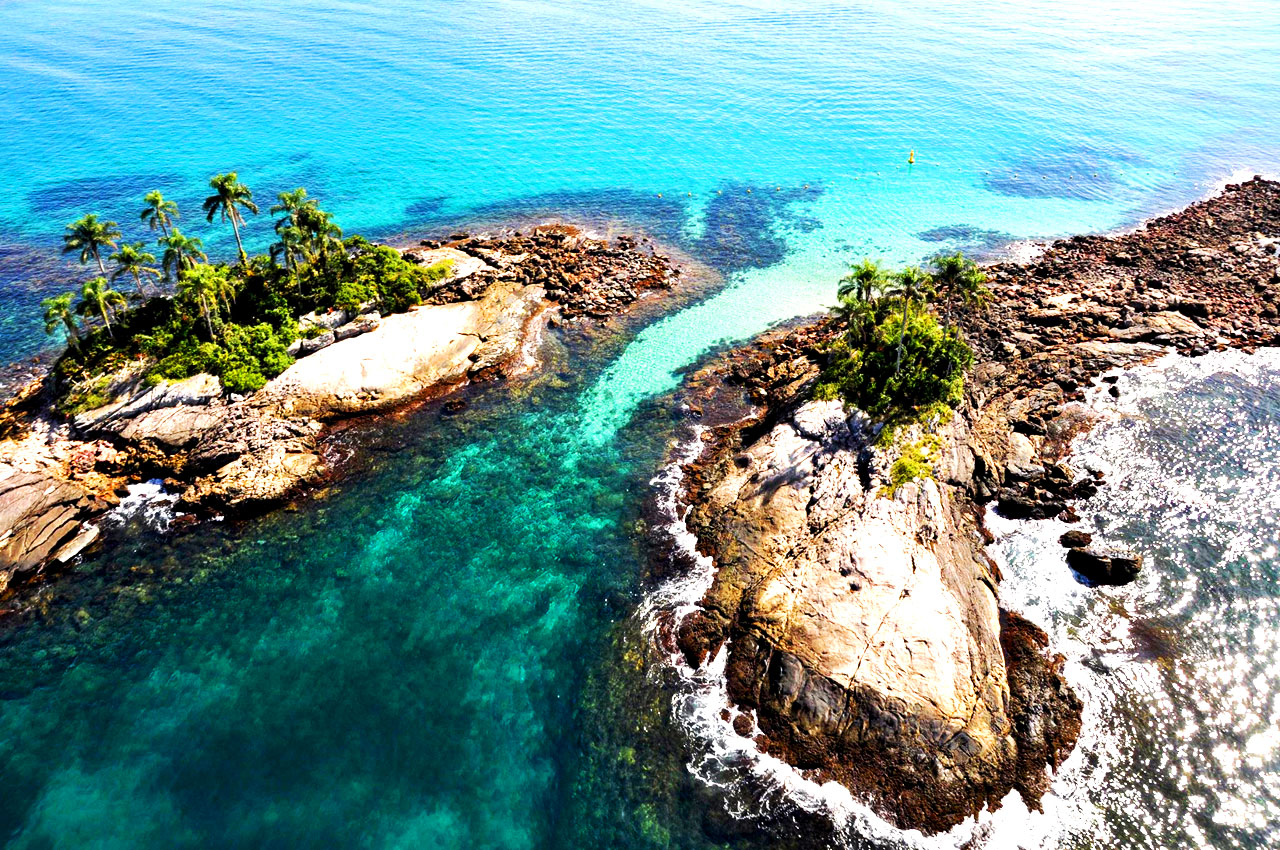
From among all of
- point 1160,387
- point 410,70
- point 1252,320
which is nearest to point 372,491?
point 1160,387

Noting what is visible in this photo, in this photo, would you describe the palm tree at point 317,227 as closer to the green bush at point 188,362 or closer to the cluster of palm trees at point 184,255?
the cluster of palm trees at point 184,255

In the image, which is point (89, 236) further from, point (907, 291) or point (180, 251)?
point (907, 291)

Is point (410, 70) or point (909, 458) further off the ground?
point (410, 70)

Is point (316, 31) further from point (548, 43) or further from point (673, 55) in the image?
point (673, 55)

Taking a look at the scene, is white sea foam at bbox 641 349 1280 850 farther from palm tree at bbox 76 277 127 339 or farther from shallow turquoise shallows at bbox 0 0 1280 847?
palm tree at bbox 76 277 127 339

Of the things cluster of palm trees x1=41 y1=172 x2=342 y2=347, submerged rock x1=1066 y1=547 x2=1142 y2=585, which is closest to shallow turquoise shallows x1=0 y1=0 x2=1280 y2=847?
submerged rock x1=1066 y1=547 x2=1142 y2=585

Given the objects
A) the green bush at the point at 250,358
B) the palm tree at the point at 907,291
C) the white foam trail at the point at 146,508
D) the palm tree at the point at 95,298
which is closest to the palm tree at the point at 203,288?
the green bush at the point at 250,358
